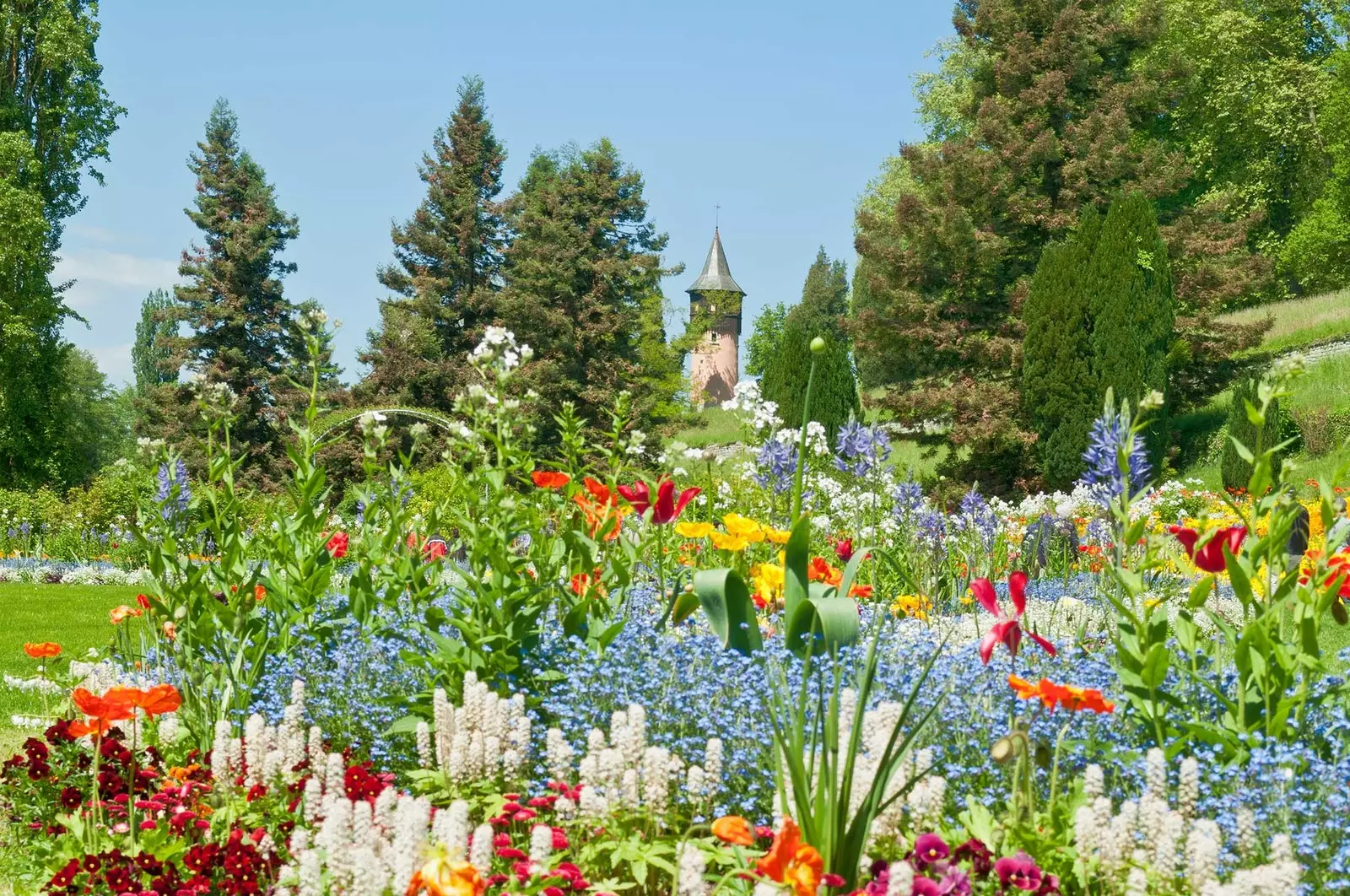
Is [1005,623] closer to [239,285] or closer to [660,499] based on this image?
[660,499]

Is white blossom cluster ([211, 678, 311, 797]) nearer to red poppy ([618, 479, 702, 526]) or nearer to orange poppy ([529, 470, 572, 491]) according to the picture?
orange poppy ([529, 470, 572, 491])

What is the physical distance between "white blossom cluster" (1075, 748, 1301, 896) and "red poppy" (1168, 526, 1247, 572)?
2.38 ft

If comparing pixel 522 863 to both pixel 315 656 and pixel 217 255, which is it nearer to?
pixel 315 656

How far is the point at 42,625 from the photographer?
342 inches

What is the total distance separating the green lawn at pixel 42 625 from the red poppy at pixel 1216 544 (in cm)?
431

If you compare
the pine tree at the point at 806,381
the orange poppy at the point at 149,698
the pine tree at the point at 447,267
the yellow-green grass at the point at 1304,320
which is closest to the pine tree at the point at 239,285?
the pine tree at the point at 447,267

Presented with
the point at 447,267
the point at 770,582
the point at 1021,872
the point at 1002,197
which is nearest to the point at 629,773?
the point at 1021,872

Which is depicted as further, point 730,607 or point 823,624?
point 730,607

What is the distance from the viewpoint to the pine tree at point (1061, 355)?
15586 mm

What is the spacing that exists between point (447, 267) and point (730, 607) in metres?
26.1

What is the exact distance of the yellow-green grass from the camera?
20375 millimetres

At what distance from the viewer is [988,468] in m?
17.8

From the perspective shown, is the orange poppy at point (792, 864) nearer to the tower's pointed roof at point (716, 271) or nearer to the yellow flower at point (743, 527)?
the yellow flower at point (743, 527)

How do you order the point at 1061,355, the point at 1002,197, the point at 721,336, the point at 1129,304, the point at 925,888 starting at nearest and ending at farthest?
the point at 925,888 → the point at 1129,304 → the point at 1061,355 → the point at 1002,197 → the point at 721,336
